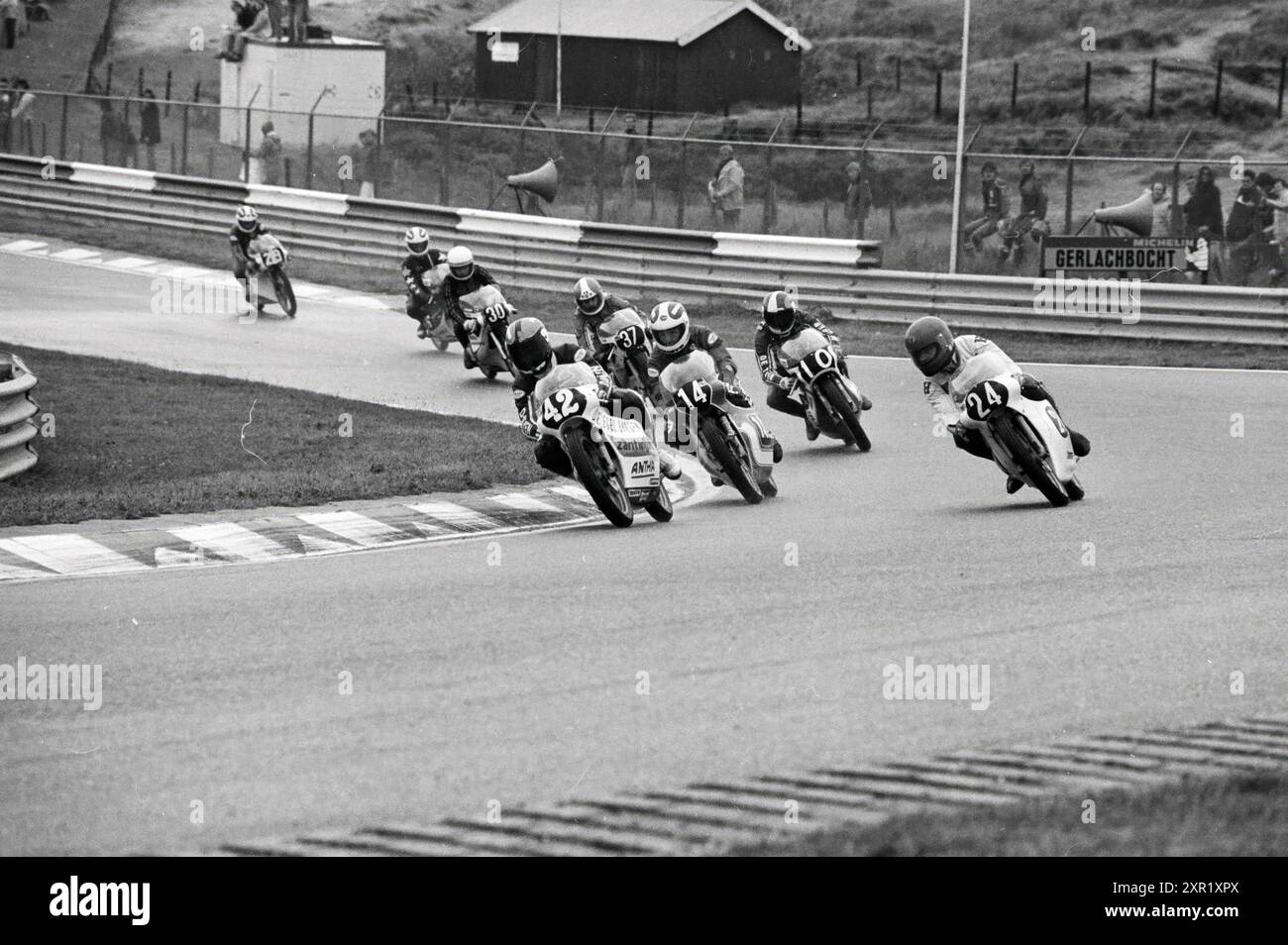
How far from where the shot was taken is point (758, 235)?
1050 inches

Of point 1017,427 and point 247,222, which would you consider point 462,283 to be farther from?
point 1017,427

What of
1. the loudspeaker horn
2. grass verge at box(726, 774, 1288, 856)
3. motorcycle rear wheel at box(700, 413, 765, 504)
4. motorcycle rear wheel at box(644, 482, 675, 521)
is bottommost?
grass verge at box(726, 774, 1288, 856)

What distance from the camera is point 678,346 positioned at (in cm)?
1454

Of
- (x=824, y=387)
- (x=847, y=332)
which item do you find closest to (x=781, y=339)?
(x=824, y=387)

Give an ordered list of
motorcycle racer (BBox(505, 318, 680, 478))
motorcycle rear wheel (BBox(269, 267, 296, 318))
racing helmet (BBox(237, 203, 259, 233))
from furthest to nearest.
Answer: motorcycle rear wheel (BBox(269, 267, 296, 318))
racing helmet (BBox(237, 203, 259, 233))
motorcycle racer (BBox(505, 318, 680, 478))

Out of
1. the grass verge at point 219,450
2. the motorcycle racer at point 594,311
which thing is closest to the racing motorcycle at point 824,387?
the motorcycle racer at point 594,311

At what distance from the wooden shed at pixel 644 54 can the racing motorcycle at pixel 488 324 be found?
27.4 metres

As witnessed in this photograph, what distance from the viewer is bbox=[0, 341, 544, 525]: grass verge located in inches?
555

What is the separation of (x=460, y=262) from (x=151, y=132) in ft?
50.7

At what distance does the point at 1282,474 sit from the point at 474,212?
16.8m

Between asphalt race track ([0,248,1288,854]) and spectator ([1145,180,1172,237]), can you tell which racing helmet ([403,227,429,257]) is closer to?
spectator ([1145,180,1172,237])

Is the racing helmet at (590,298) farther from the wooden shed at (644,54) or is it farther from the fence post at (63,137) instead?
the wooden shed at (644,54)

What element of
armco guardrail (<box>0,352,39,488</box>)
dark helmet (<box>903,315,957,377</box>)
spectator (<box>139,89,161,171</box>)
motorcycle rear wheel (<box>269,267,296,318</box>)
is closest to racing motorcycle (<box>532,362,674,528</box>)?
dark helmet (<box>903,315,957,377</box>)

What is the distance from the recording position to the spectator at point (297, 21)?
41194 millimetres
